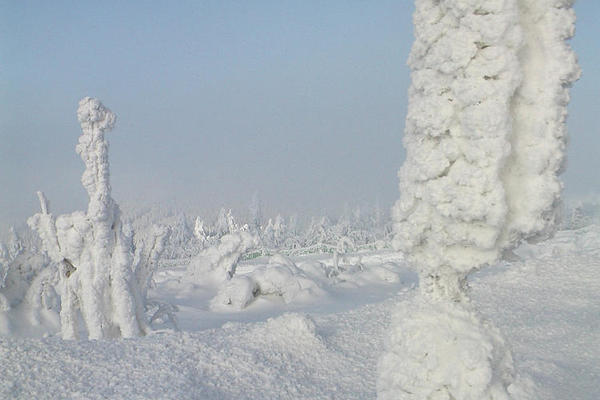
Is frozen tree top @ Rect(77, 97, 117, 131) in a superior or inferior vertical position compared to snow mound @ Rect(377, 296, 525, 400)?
superior

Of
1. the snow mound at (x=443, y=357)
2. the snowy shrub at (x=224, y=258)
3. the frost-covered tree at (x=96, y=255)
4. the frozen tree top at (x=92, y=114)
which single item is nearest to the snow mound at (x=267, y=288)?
the snowy shrub at (x=224, y=258)

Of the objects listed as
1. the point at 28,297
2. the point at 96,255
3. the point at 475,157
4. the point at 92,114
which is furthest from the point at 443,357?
the point at 28,297

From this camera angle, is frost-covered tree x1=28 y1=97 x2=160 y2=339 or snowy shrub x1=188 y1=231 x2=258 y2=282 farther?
snowy shrub x1=188 y1=231 x2=258 y2=282

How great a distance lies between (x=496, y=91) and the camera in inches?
120

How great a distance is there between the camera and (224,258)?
49.0 feet

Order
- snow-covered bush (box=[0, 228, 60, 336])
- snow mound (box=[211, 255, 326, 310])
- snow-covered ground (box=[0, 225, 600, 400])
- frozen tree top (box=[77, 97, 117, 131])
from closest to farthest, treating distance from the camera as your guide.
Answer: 1. snow-covered ground (box=[0, 225, 600, 400])
2. frozen tree top (box=[77, 97, 117, 131])
3. snow-covered bush (box=[0, 228, 60, 336])
4. snow mound (box=[211, 255, 326, 310])

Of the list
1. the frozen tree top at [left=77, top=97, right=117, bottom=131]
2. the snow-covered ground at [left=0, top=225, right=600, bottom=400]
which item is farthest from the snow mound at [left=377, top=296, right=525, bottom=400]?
the frozen tree top at [left=77, top=97, right=117, bottom=131]

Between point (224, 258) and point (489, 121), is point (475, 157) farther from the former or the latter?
point (224, 258)

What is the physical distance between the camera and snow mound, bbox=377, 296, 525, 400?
123 inches

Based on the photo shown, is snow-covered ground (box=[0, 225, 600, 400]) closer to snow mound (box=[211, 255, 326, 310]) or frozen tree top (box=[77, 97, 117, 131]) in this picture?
frozen tree top (box=[77, 97, 117, 131])

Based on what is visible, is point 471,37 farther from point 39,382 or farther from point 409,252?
point 39,382

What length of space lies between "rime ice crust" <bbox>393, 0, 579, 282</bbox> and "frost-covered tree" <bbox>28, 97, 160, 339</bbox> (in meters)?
4.91

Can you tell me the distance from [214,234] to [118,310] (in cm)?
1874

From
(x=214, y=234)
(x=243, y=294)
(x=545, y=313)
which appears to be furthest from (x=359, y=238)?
(x=545, y=313)
